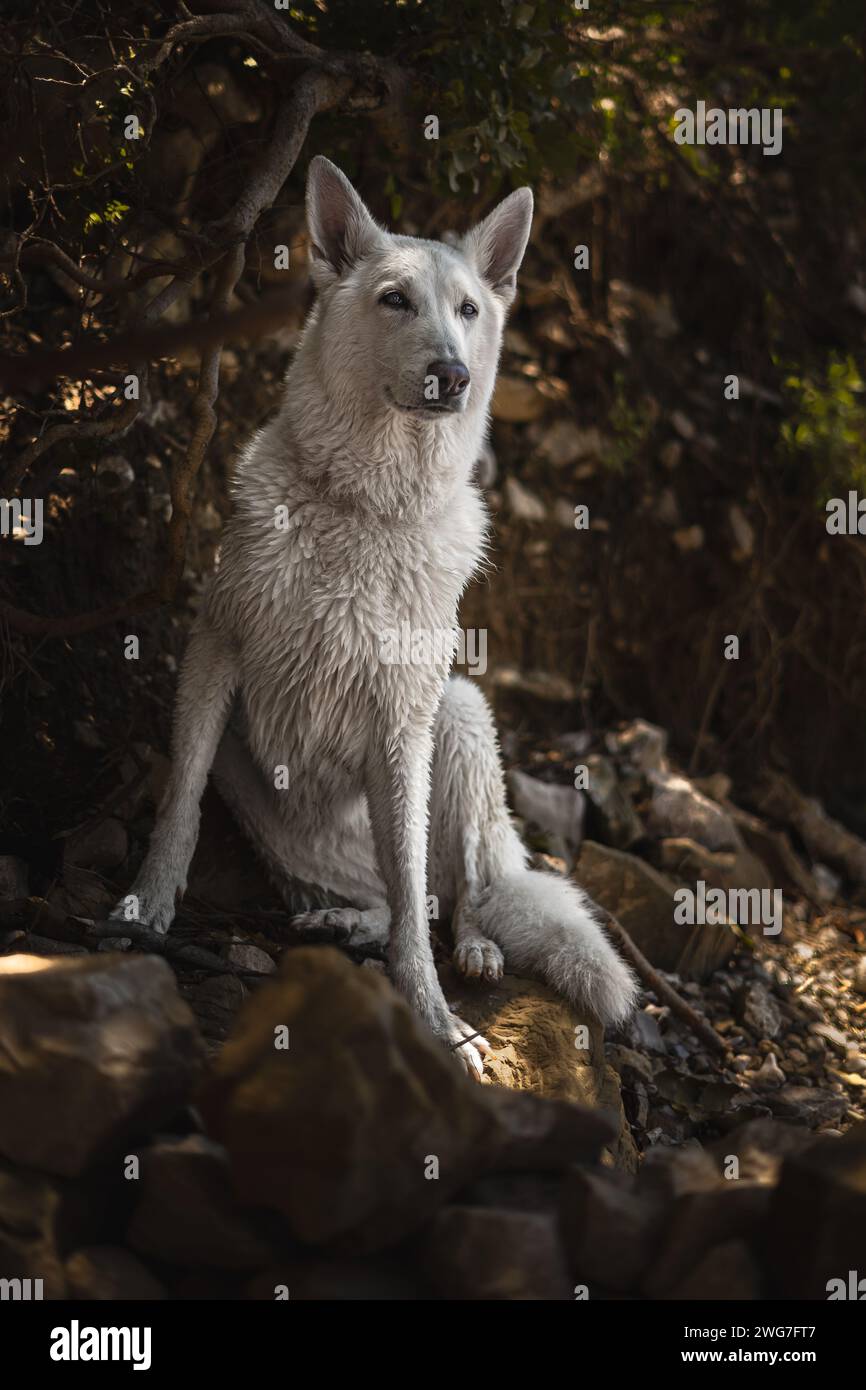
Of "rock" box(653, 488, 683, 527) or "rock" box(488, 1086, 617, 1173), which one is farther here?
"rock" box(653, 488, 683, 527)

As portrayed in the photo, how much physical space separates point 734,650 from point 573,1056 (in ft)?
12.3

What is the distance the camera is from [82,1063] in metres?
2.18

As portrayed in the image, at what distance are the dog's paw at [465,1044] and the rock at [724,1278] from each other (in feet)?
3.57

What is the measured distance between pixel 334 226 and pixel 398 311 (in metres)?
0.46

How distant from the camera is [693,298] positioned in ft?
23.2

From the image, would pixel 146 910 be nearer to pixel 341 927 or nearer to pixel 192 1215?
pixel 341 927

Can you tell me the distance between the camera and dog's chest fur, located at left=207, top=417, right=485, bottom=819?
143 inches

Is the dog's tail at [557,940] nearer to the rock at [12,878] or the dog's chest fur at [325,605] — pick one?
the dog's chest fur at [325,605]

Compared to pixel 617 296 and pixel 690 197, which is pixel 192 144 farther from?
pixel 690 197

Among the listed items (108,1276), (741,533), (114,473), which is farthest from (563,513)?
(108,1276)

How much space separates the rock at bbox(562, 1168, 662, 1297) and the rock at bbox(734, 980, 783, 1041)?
249 centimetres

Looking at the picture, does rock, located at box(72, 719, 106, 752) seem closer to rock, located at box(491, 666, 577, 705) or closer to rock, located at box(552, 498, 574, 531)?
rock, located at box(491, 666, 577, 705)

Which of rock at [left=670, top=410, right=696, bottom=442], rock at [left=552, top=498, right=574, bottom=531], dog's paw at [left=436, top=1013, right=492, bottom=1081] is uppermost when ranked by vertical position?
rock at [left=670, top=410, right=696, bottom=442]

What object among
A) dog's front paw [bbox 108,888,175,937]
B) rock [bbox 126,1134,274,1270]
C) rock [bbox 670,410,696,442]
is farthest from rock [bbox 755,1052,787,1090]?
rock [bbox 670,410,696,442]
